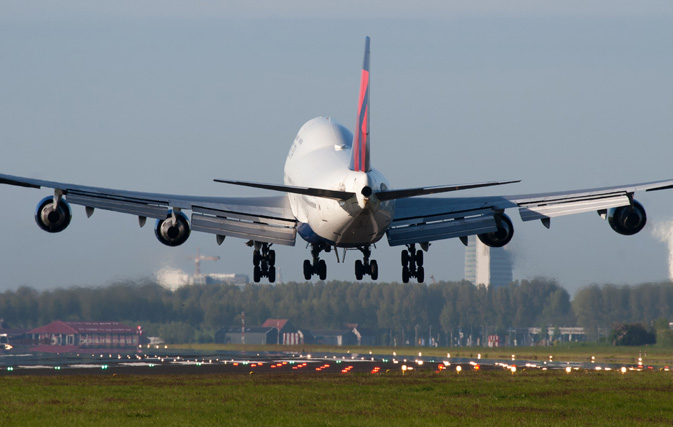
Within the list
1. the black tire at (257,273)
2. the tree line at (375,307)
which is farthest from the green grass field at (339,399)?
the tree line at (375,307)

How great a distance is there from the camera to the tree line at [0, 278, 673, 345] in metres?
95.4

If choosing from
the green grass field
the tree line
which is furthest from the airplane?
the tree line

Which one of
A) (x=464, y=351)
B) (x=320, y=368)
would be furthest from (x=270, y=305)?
(x=320, y=368)

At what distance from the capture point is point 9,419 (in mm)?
35844

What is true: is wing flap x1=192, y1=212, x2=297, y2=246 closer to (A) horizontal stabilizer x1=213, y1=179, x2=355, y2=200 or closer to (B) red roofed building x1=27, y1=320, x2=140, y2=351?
(A) horizontal stabilizer x1=213, y1=179, x2=355, y2=200

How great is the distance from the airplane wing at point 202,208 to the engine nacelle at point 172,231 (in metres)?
0.44

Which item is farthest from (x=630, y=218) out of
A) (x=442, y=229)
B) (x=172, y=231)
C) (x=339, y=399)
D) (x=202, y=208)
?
(x=172, y=231)

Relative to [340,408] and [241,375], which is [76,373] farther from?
[340,408]

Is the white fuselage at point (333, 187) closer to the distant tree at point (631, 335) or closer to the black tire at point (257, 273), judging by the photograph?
the black tire at point (257, 273)

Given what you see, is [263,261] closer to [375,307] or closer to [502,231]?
[502,231]

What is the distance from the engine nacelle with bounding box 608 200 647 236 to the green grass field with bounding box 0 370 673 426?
7.46 m

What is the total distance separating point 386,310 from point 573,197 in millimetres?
79657

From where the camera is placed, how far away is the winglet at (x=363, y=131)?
4281 centimetres

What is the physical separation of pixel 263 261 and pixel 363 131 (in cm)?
1302
